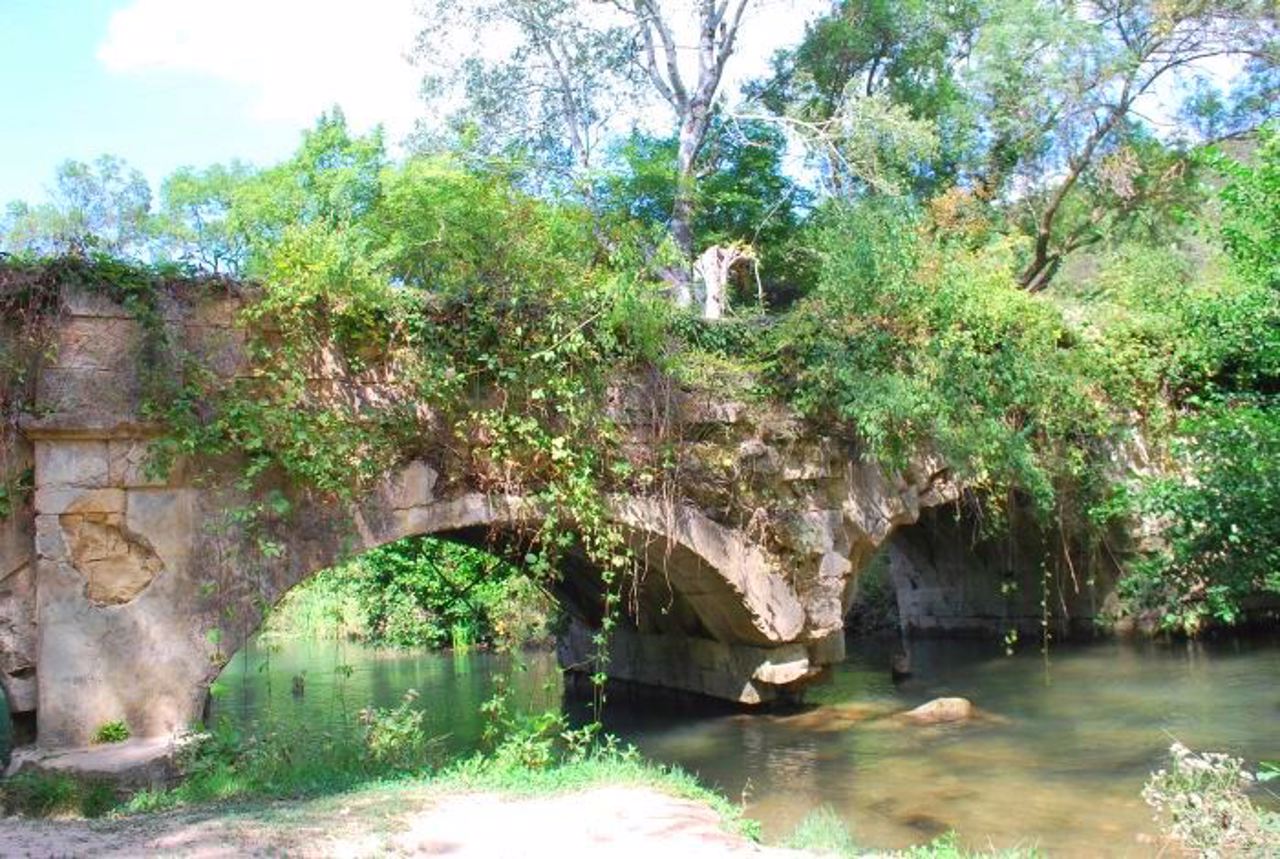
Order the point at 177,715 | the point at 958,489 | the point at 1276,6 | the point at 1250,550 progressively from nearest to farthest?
1. the point at 177,715
2. the point at 1250,550
3. the point at 958,489
4. the point at 1276,6

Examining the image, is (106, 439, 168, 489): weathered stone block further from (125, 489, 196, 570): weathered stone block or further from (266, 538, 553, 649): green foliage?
(266, 538, 553, 649): green foliage

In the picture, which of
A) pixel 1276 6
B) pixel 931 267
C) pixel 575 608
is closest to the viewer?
pixel 931 267

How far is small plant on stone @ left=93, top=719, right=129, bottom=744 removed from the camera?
6723mm

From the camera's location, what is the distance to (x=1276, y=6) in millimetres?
16625

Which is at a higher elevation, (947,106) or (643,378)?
(947,106)

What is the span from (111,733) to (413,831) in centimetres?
286

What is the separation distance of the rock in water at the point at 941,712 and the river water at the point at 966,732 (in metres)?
0.22

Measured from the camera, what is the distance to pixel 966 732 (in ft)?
31.5

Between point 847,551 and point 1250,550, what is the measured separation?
11.0ft

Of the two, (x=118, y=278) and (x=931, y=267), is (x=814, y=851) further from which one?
(x=931, y=267)

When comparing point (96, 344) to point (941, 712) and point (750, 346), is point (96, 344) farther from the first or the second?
point (941, 712)

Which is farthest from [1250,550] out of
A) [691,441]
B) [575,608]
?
[575,608]

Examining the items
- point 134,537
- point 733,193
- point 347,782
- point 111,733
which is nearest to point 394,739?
point 347,782

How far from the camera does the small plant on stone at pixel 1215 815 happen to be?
15.7 feet
